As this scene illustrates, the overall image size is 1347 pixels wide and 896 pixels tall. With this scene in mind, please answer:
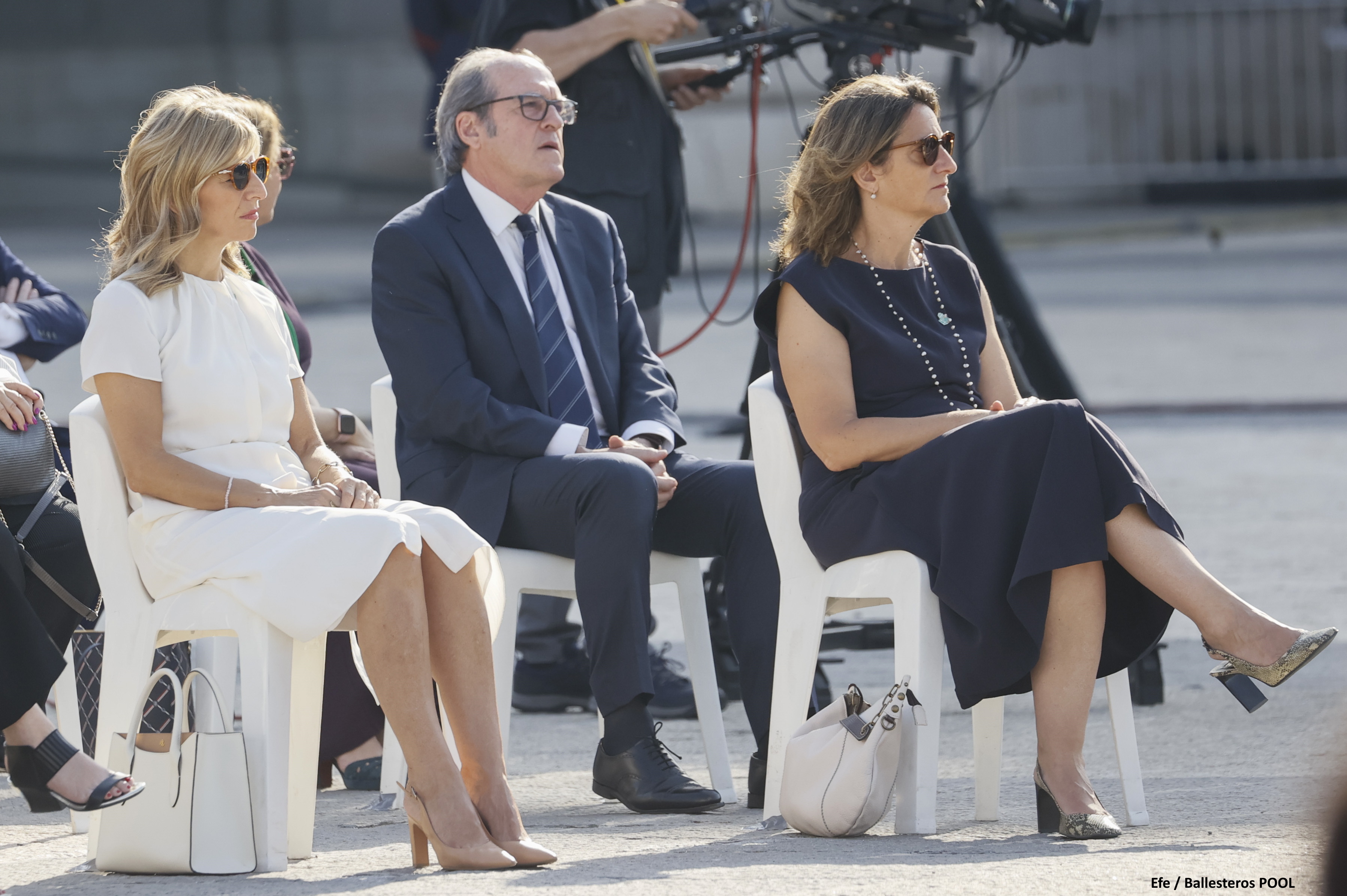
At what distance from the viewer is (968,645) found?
9.79ft

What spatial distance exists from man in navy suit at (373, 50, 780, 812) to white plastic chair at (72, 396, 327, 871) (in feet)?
1.98

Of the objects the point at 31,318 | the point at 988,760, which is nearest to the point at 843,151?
the point at 988,760

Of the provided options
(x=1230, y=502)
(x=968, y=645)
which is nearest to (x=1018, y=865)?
(x=968, y=645)

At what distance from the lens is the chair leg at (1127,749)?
304cm

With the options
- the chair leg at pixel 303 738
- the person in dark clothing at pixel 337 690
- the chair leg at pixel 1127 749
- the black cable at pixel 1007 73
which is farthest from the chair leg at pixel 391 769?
the black cable at pixel 1007 73

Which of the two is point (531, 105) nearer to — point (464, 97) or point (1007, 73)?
point (464, 97)

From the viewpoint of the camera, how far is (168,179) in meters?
3.00

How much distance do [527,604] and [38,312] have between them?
138 centimetres

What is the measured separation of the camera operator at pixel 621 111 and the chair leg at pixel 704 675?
1.03m

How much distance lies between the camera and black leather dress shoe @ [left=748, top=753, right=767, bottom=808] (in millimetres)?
3330

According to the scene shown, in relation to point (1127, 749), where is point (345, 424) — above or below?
above

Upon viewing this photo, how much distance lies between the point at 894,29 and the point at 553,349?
1.22m

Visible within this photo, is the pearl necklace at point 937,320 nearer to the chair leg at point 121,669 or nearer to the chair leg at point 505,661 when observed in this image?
the chair leg at point 505,661

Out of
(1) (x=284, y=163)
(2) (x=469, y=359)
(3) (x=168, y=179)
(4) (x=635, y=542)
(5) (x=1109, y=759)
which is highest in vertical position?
(1) (x=284, y=163)
